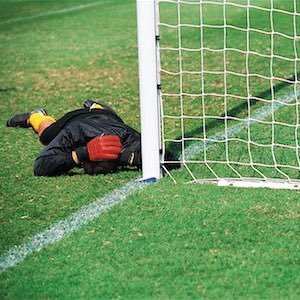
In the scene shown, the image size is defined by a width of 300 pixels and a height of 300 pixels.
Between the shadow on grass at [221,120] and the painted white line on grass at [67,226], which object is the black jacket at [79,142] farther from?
the shadow on grass at [221,120]

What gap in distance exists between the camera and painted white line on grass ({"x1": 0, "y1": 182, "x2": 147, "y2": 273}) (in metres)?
4.77

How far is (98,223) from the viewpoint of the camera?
5.20m

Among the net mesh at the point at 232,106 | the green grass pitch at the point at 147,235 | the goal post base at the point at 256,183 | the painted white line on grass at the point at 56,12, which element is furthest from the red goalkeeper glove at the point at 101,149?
the painted white line on grass at the point at 56,12

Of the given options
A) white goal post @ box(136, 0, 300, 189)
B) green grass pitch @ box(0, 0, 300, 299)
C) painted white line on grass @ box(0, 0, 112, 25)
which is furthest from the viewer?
painted white line on grass @ box(0, 0, 112, 25)

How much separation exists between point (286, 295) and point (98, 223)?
1399 millimetres

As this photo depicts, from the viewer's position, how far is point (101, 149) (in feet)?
19.7

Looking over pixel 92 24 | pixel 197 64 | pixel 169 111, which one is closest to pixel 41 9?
pixel 92 24

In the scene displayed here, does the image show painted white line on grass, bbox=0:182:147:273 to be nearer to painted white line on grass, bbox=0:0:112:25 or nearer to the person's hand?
the person's hand

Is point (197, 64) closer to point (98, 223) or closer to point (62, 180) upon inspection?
point (62, 180)

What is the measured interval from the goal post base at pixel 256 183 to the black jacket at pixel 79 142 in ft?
1.76

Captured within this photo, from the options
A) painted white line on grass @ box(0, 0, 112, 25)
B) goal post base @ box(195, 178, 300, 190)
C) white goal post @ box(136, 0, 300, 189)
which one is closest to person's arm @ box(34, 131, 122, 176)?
white goal post @ box(136, 0, 300, 189)

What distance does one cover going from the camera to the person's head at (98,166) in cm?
610

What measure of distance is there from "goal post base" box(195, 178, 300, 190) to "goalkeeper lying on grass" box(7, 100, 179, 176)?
1.59 feet

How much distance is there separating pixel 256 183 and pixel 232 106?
7.68 feet
